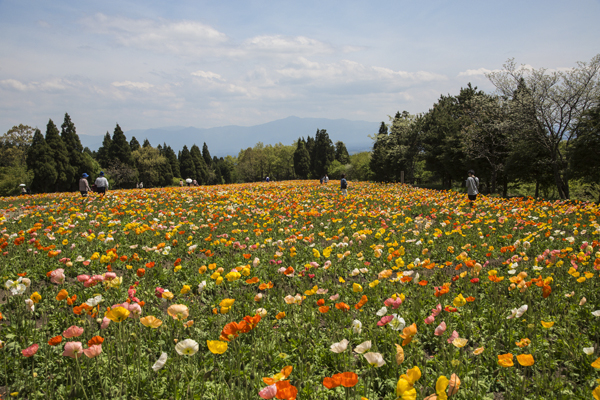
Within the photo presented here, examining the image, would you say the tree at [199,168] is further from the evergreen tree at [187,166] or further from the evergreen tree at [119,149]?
the evergreen tree at [119,149]

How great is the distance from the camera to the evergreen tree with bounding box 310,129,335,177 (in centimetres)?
7244

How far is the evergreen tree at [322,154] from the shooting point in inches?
2852

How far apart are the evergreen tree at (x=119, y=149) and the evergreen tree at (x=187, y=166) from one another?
45.7ft

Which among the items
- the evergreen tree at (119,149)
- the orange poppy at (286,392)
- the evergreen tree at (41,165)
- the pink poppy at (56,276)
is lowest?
the orange poppy at (286,392)

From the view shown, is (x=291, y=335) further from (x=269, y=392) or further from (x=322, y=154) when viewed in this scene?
(x=322, y=154)

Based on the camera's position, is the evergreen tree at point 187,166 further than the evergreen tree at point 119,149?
Yes

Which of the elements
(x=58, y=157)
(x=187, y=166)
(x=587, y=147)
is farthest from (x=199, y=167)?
(x=587, y=147)

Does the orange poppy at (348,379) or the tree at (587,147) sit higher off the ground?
the tree at (587,147)

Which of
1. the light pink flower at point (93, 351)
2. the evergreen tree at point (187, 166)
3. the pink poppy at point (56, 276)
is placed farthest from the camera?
the evergreen tree at point (187, 166)

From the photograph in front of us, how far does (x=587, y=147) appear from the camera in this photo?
63.0ft

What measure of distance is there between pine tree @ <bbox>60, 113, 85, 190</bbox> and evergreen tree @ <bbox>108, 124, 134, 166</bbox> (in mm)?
6777

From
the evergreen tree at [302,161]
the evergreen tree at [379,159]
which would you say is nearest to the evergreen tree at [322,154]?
the evergreen tree at [302,161]

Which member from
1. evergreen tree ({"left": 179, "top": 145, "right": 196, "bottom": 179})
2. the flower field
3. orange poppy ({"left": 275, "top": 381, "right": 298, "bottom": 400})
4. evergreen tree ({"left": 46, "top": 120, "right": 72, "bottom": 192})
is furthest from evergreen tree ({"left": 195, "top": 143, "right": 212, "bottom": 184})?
orange poppy ({"left": 275, "top": 381, "right": 298, "bottom": 400})

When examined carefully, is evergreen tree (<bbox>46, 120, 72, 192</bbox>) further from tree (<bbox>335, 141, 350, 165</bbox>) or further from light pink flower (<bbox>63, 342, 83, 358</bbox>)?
tree (<bbox>335, 141, 350, 165</bbox>)
